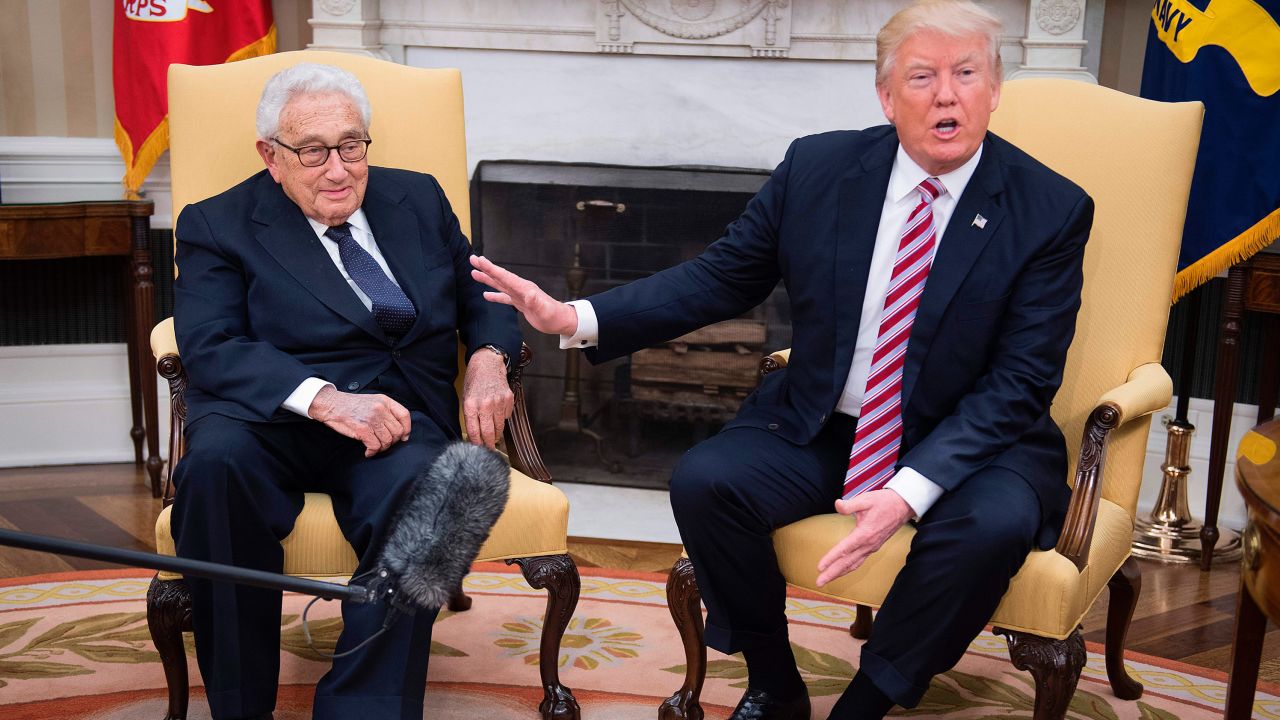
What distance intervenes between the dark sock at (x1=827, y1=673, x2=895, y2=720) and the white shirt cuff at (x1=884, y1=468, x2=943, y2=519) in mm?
284

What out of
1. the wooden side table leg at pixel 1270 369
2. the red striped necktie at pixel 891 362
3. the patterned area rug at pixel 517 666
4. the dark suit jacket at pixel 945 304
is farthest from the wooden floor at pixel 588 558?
the red striped necktie at pixel 891 362

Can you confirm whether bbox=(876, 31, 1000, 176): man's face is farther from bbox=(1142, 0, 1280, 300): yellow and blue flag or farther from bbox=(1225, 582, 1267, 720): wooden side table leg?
bbox=(1142, 0, 1280, 300): yellow and blue flag

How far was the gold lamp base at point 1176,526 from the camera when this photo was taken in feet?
11.2

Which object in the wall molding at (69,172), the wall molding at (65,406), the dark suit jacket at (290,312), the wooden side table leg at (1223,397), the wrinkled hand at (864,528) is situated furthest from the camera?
the wall molding at (65,406)

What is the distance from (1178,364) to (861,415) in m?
2.04

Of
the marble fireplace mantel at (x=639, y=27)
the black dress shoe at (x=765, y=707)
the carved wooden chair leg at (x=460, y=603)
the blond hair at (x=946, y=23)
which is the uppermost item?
the marble fireplace mantel at (x=639, y=27)

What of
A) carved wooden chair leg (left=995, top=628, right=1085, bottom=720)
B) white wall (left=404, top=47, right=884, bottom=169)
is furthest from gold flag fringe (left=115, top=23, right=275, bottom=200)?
carved wooden chair leg (left=995, top=628, right=1085, bottom=720)

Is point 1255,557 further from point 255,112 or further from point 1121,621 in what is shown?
point 255,112

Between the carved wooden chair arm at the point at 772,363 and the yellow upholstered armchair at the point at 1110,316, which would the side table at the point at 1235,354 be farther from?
the carved wooden chair arm at the point at 772,363

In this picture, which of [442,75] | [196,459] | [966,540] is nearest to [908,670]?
[966,540]

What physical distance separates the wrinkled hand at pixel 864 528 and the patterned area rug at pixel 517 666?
644 millimetres

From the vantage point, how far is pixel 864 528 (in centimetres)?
186

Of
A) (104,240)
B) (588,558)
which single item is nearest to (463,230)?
(588,558)

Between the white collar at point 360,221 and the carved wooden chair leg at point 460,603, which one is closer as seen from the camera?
the white collar at point 360,221
